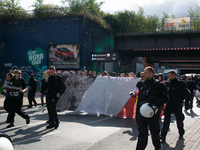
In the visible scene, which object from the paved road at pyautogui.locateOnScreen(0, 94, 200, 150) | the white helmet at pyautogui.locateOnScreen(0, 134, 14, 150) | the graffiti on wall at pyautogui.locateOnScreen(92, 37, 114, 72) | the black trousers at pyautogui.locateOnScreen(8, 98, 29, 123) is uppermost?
the graffiti on wall at pyautogui.locateOnScreen(92, 37, 114, 72)

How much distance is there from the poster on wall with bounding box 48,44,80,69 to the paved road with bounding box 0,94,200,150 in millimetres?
13764

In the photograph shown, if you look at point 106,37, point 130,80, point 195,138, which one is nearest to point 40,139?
point 195,138

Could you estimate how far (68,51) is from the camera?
21.6 m

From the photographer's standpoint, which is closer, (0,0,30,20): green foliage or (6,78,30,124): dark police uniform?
(6,78,30,124): dark police uniform

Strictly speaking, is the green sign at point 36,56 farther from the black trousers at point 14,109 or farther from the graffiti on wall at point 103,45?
the black trousers at point 14,109

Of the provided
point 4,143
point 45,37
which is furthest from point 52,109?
point 45,37

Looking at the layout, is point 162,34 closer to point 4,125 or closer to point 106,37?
point 106,37

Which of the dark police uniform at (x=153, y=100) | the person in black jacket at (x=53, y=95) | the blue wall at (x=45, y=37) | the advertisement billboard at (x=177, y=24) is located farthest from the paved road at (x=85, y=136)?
the advertisement billboard at (x=177, y=24)

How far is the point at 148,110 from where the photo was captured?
4.11 metres

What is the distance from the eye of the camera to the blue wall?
21.8m

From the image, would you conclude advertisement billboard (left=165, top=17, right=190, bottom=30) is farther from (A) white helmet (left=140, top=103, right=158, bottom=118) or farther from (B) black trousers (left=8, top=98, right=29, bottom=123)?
(A) white helmet (left=140, top=103, right=158, bottom=118)

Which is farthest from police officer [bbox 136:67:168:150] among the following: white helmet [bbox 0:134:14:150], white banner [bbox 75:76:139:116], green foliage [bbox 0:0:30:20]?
green foliage [bbox 0:0:30:20]

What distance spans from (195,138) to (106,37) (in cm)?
2151

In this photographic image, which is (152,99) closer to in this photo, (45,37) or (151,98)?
(151,98)
